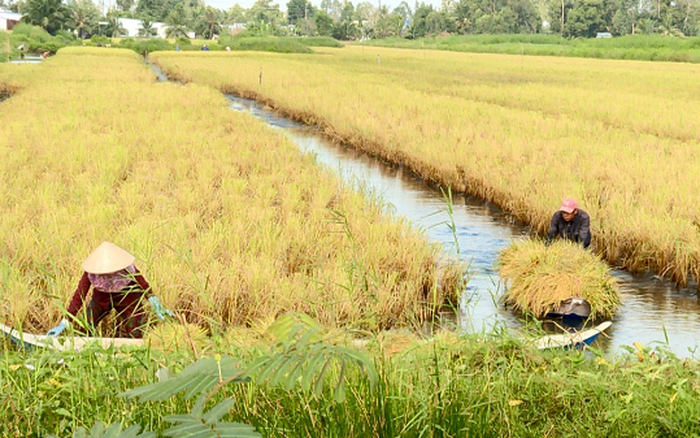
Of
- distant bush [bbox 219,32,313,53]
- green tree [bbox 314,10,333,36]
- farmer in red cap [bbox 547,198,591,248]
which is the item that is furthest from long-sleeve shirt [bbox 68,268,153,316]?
green tree [bbox 314,10,333,36]

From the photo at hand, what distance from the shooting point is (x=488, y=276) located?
6.73m

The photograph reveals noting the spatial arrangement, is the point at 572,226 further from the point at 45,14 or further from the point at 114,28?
the point at 114,28

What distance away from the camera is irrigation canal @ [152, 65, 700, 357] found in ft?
18.9

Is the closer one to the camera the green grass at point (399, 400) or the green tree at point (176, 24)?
the green grass at point (399, 400)

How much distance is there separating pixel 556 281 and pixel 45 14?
74045 mm

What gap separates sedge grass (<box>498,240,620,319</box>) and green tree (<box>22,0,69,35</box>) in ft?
239

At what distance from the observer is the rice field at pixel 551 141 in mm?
7852

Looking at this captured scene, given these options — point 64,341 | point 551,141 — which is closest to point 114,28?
point 551,141

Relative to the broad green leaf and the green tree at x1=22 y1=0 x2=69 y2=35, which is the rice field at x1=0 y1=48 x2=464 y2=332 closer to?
the broad green leaf

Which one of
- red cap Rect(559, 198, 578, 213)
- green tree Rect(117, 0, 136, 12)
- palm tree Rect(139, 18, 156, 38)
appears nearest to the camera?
red cap Rect(559, 198, 578, 213)

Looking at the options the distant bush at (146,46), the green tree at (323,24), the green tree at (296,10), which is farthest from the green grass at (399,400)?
the green tree at (296,10)

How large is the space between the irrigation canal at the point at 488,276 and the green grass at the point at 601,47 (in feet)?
134

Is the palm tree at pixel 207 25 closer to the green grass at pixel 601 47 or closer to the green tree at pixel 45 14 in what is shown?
the green tree at pixel 45 14

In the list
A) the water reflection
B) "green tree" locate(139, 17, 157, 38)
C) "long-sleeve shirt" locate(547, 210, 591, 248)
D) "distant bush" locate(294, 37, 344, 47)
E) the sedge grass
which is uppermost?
"green tree" locate(139, 17, 157, 38)
